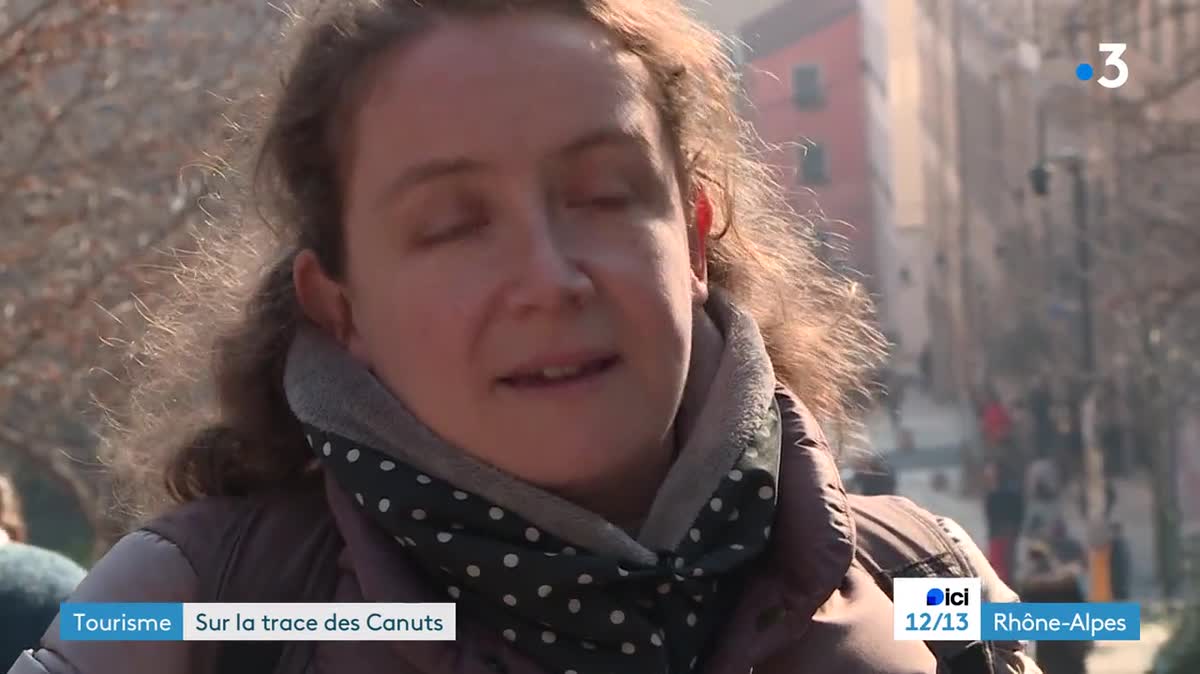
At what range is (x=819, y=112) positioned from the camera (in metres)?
2.71

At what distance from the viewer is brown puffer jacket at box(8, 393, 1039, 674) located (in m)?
1.09

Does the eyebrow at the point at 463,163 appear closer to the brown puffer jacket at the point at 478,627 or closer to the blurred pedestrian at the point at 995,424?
the brown puffer jacket at the point at 478,627

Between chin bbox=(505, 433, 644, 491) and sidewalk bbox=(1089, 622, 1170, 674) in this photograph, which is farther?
sidewalk bbox=(1089, 622, 1170, 674)

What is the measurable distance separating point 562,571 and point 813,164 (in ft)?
4.67

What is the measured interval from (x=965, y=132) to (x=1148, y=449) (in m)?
2.00

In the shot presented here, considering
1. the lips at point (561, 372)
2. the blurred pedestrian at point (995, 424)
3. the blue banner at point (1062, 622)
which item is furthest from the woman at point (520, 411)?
the blurred pedestrian at point (995, 424)

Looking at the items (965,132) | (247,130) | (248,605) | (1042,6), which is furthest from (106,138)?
(248,605)

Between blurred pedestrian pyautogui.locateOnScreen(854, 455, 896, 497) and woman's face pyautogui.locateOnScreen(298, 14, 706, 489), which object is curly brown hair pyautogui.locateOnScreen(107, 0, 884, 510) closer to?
woman's face pyautogui.locateOnScreen(298, 14, 706, 489)

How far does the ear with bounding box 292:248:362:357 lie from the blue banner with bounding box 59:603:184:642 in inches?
10.0

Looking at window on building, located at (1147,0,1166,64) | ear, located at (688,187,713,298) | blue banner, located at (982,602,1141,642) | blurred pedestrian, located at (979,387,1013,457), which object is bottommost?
blue banner, located at (982,602,1141,642)

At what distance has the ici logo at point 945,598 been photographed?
4.04 ft

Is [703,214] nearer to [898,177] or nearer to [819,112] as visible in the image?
[819,112]

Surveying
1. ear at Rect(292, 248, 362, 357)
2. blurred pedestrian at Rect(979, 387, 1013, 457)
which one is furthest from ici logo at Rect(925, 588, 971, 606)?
blurred pedestrian at Rect(979, 387, 1013, 457)

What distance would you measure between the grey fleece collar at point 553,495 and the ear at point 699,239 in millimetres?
65
